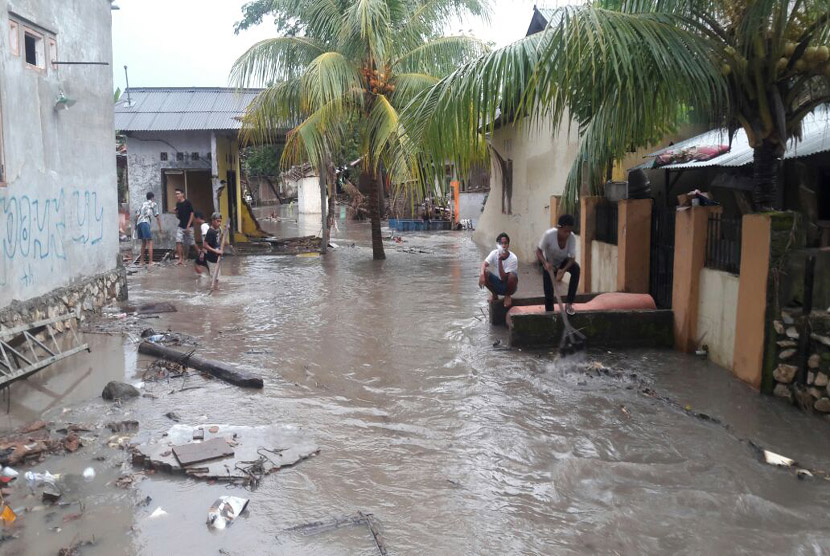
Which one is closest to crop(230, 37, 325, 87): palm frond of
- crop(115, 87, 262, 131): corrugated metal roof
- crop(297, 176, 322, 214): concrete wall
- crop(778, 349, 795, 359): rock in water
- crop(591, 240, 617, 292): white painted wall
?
crop(115, 87, 262, 131): corrugated metal roof

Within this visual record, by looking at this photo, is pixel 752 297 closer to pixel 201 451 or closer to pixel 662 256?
pixel 662 256

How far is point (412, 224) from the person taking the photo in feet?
100

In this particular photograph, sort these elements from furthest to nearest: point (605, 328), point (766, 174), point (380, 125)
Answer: point (380, 125)
point (605, 328)
point (766, 174)

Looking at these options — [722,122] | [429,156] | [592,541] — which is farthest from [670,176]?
[592,541]

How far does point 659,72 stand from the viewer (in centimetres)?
646

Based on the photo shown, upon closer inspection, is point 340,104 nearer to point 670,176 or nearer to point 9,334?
point 670,176

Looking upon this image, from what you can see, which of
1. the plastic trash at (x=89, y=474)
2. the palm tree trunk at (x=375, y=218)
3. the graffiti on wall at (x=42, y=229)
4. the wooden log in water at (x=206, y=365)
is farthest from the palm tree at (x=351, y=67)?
the plastic trash at (x=89, y=474)

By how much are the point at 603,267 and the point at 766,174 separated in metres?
3.96

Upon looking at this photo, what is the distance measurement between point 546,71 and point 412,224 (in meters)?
24.1

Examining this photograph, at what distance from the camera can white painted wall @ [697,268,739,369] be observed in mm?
7359

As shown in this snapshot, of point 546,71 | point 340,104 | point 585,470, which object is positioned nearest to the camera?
point 585,470

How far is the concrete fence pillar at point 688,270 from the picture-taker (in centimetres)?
802

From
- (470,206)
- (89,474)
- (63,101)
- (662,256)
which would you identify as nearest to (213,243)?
(63,101)

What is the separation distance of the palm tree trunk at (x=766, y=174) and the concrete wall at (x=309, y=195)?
35.1m
